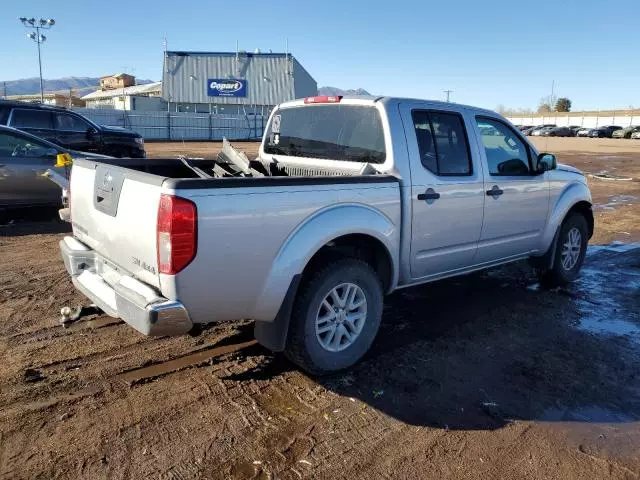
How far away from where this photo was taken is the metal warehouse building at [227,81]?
5147 centimetres

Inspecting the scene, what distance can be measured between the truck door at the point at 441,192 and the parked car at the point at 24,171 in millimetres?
6174

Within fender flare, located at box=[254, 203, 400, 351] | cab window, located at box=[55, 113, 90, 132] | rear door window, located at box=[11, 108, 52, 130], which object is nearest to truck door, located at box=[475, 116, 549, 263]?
fender flare, located at box=[254, 203, 400, 351]

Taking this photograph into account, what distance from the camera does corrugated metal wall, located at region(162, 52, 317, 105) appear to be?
169 ft

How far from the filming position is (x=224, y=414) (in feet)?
11.6

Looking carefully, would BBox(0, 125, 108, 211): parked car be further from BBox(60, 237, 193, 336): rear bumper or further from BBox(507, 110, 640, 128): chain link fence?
BBox(507, 110, 640, 128): chain link fence

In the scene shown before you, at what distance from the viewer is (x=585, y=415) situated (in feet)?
12.2

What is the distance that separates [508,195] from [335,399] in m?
2.84

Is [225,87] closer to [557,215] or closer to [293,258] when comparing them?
[557,215]

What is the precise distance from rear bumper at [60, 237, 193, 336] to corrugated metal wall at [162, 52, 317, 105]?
49020 millimetres

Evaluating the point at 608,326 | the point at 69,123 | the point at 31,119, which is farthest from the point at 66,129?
the point at 608,326

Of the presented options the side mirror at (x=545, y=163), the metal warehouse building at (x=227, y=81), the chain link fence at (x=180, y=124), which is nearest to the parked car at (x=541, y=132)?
the metal warehouse building at (x=227, y=81)

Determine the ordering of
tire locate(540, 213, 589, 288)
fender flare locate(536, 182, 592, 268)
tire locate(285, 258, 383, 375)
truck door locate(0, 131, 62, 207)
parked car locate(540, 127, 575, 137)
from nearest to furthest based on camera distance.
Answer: tire locate(285, 258, 383, 375)
fender flare locate(536, 182, 592, 268)
tire locate(540, 213, 589, 288)
truck door locate(0, 131, 62, 207)
parked car locate(540, 127, 575, 137)

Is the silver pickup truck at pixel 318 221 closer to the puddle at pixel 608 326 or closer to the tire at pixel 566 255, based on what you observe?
the tire at pixel 566 255

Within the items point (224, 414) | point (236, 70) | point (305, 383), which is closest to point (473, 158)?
point (305, 383)
